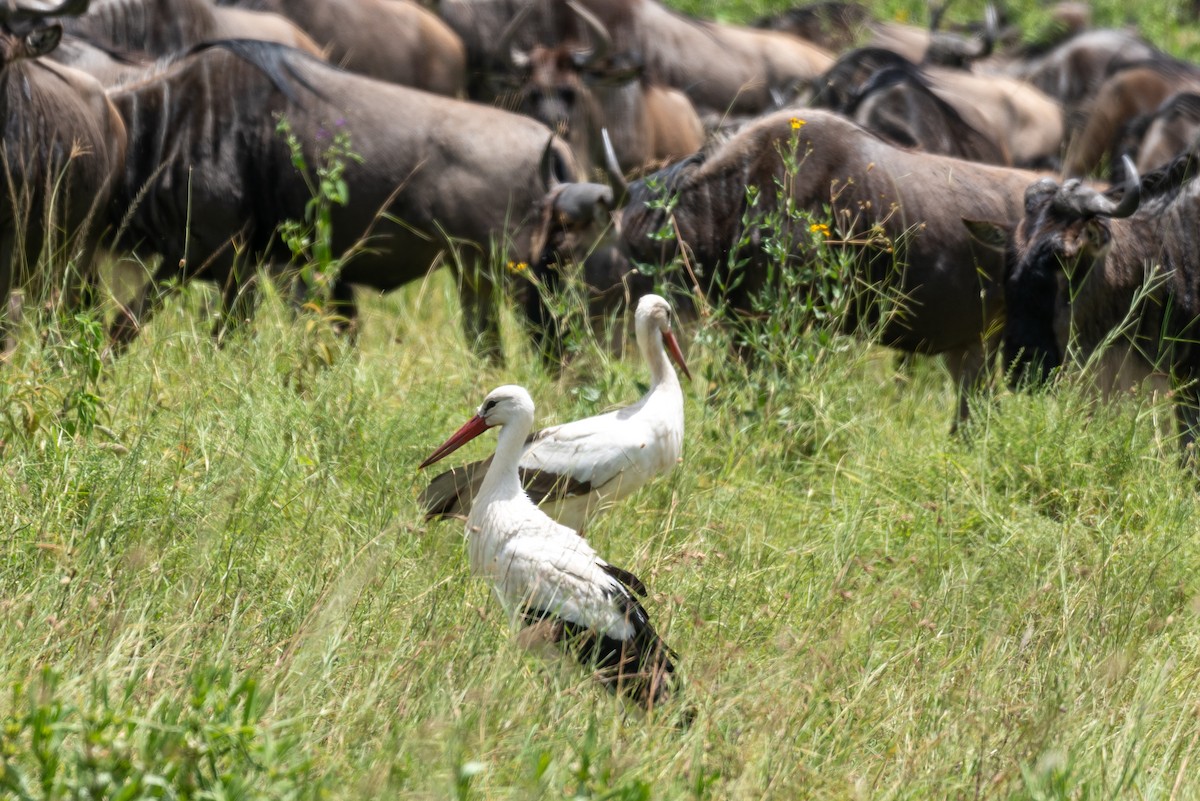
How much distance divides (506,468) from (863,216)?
2789 millimetres

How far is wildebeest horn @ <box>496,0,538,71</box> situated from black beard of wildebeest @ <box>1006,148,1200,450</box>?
5688mm

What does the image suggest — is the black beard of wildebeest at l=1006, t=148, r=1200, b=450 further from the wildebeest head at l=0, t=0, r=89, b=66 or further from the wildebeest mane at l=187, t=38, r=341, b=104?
the wildebeest head at l=0, t=0, r=89, b=66

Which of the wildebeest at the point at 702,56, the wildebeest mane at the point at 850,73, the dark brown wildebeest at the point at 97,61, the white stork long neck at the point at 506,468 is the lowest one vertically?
the wildebeest at the point at 702,56

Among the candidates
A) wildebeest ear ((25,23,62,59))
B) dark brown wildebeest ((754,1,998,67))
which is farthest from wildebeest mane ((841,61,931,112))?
dark brown wildebeest ((754,1,998,67))

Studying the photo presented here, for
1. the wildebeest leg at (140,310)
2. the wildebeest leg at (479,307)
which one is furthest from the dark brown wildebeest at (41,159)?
the wildebeest leg at (479,307)

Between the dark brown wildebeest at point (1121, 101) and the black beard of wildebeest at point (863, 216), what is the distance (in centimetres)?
468

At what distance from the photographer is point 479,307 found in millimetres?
7117

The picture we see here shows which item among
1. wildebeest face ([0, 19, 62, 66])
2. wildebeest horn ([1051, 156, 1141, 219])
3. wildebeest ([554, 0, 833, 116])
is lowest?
wildebeest ([554, 0, 833, 116])

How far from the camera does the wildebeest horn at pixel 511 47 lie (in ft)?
34.5

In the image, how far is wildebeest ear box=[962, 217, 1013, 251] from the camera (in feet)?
18.3

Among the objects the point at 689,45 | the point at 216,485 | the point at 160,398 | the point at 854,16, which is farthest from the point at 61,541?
the point at 854,16

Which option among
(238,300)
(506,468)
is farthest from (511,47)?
(506,468)

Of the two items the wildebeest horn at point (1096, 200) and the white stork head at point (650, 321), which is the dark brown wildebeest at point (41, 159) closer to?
the white stork head at point (650, 321)

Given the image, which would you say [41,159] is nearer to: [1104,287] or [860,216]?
[860,216]
